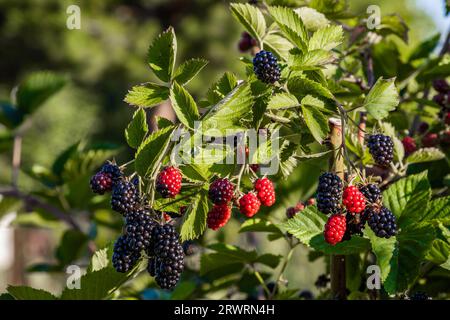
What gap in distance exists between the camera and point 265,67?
0.87 meters

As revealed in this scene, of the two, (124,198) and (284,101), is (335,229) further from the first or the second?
(124,198)

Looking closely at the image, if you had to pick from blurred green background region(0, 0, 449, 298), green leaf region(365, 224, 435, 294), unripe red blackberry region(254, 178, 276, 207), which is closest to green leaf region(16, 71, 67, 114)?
unripe red blackberry region(254, 178, 276, 207)

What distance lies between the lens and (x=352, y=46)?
1359 mm

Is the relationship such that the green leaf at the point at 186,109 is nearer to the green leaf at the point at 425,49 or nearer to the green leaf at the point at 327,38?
the green leaf at the point at 327,38

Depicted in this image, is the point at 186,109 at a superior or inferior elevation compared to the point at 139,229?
superior

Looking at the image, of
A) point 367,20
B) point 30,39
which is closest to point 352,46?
point 367,20

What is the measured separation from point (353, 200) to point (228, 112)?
0.69ft

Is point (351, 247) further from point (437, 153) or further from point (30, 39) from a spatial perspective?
point (30, 39)

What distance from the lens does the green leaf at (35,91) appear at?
1.83 meters

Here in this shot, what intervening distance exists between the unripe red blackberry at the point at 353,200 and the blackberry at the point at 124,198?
0.29m

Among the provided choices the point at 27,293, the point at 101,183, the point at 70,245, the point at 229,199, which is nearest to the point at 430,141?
the point at 229,199

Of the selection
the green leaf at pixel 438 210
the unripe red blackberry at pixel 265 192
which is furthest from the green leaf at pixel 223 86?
the green leaf at pixel 438 210

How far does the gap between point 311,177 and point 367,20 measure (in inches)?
14.3
